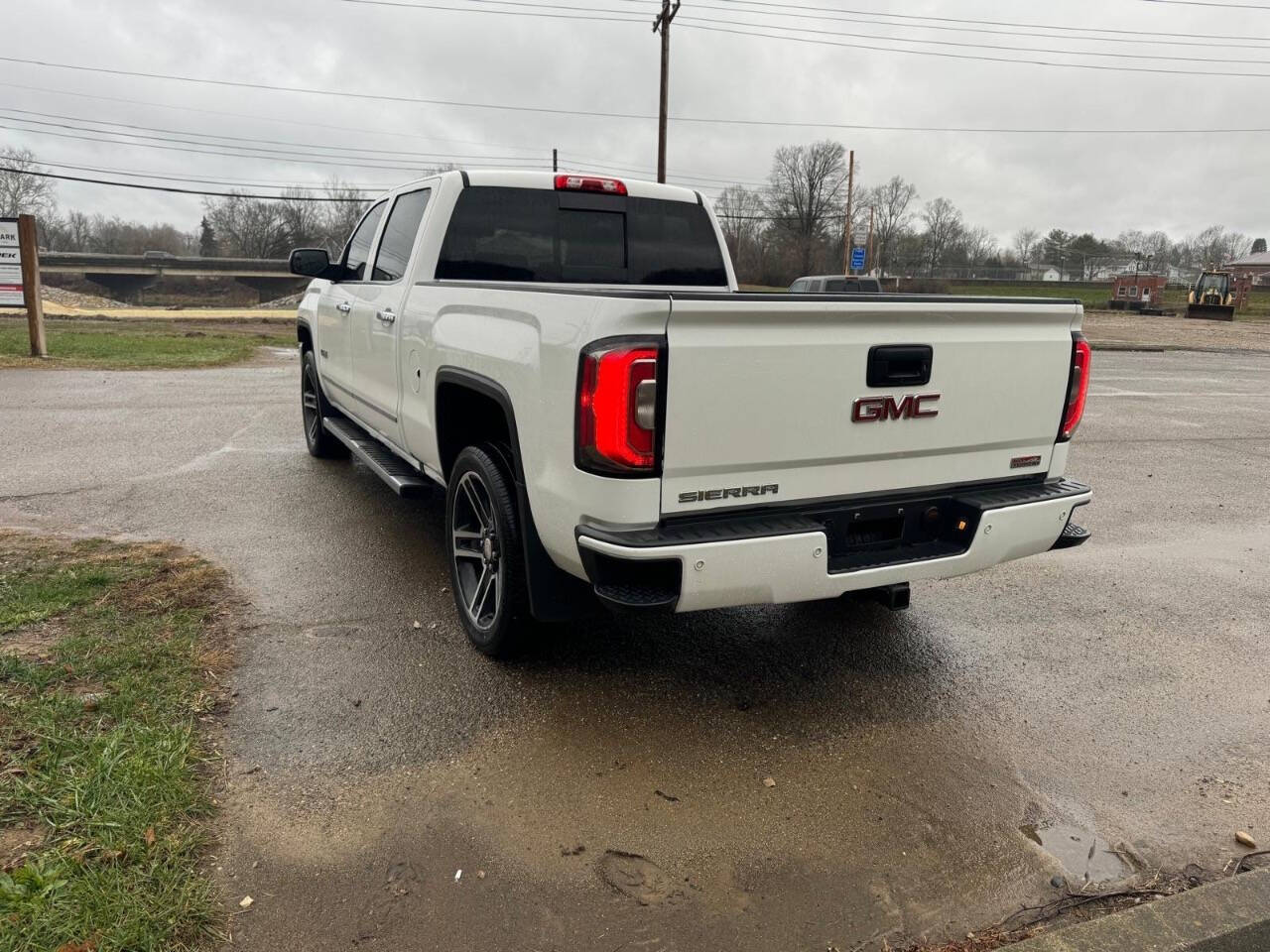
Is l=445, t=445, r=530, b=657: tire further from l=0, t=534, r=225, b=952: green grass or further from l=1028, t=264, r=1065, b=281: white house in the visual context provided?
l=1028, t=264, r=1065, b=281: white house

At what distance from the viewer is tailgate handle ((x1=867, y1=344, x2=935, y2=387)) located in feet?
10.3

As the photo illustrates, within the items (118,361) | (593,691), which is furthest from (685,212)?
(118,361)

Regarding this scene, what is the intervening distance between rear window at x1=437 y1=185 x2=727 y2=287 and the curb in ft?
12.4

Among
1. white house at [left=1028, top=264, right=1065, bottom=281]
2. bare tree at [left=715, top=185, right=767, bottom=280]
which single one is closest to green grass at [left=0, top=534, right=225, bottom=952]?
bare tree at [left=715, top=185, right=767, bottom=280]

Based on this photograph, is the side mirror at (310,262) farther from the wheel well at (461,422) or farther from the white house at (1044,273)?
the white house at (1044,273)

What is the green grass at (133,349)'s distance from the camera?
13.8 meters

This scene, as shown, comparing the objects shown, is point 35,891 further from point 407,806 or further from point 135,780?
point 407,806

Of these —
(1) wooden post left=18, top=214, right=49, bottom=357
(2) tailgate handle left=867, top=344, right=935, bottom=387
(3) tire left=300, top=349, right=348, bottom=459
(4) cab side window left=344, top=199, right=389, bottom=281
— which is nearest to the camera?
(2) tailgate handle left=867, top=344, right=935, bottom=387

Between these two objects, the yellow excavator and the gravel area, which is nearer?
the gravel area

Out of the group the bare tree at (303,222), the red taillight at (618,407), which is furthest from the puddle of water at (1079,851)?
the bare tree at (303,222)

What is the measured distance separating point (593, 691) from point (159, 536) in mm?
3165

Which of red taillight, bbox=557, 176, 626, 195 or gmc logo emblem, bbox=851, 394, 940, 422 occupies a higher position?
red taillight, bbox=557, 176, 626, 195

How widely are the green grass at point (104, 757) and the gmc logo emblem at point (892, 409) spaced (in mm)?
2448

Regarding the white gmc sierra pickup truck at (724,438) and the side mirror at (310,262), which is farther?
the side mirror at (310,262)
